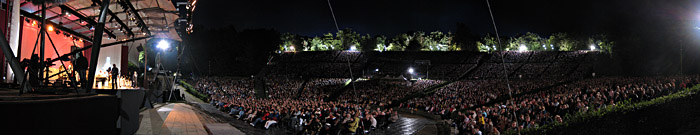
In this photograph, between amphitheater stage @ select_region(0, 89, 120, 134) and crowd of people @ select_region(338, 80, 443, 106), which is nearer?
amphitheater stage @ select_region(0, 89, 120, 134)

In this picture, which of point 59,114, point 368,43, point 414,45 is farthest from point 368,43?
point 59,114

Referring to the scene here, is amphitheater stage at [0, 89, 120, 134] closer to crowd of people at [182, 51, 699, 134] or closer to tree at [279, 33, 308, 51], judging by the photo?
crowd of people at [182, 51, 699, 134]

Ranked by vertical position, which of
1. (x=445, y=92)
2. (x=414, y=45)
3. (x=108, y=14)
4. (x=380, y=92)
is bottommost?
(x=380, y=92)

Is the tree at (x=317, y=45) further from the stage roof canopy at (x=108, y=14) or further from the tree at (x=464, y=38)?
the stage roof canopy at (x=108, y=14)

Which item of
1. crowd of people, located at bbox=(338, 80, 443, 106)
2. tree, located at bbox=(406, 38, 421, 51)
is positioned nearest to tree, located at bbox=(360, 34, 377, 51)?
tree, located at bbox=(406, 38, 421, 51)

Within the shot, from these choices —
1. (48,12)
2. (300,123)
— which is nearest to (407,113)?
(300,123)

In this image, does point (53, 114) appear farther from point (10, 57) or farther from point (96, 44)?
point (96, 44)

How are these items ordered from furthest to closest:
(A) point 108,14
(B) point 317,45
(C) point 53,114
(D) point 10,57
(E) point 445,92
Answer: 1. (B) point 317,45
2. (E) point 445,92
3. (A) point 108,14
4. (D) point 10,57
5. (C) point 53,114

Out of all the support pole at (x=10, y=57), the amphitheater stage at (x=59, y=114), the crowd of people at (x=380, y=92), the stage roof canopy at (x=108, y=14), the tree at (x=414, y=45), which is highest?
the tree at (x=414, y=45)

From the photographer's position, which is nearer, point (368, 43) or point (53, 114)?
point (53, 114)

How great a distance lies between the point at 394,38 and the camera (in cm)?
10325

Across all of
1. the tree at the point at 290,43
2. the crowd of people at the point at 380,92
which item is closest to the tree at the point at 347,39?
the tree at the point at 290,43

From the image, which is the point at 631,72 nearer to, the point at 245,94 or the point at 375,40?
the point at 245,94

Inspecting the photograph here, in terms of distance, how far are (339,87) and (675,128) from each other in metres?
36.5
